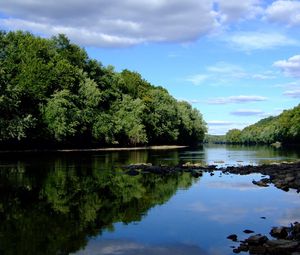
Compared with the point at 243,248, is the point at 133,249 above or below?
below

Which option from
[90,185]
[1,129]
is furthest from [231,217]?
[1,129]

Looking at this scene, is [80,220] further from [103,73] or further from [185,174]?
[103,73]

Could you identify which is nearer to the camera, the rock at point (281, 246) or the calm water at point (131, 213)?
the rock at point (281, 246)

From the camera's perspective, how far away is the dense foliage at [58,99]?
235ft

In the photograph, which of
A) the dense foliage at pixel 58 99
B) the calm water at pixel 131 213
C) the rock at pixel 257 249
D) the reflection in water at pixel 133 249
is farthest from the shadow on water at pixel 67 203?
the dense foliage at pixel 58 99

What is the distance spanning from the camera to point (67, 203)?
81.1 feet

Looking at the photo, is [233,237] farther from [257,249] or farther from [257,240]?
[257,249]

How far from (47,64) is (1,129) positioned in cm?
2053

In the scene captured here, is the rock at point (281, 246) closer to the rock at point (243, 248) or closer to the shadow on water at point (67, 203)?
the rock at point (243, 248)

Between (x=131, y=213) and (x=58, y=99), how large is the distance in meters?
57.6

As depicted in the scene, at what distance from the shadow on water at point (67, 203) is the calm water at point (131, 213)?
3 centimetres

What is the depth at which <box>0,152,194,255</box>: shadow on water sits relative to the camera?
55.4 ft

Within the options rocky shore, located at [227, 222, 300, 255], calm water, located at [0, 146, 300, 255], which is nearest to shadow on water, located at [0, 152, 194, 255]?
calm water, located at [0, 146, 300, 255]

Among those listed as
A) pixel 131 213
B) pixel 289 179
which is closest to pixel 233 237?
pixel 131 213
